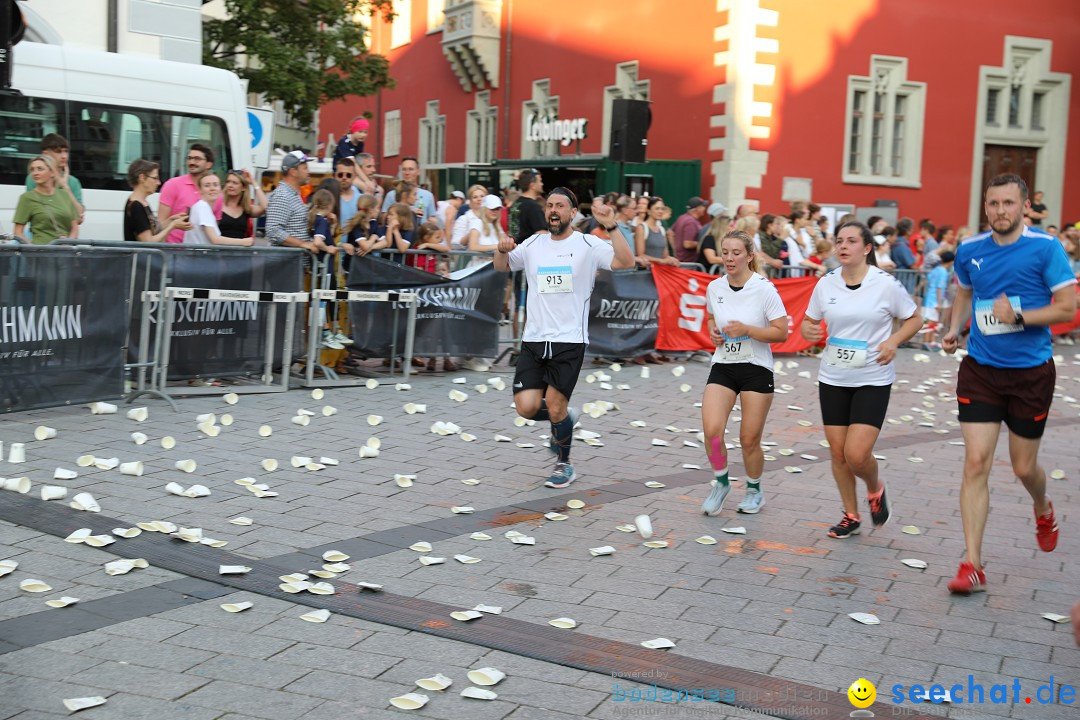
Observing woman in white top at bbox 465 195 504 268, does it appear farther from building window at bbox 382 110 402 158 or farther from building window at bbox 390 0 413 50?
building window at bbox 382 110 402 158

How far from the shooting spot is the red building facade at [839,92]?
24.8 m

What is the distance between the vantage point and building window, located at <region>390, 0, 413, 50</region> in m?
40.4

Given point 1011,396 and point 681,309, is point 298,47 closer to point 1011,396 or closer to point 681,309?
point 681,309

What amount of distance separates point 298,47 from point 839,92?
1354cm

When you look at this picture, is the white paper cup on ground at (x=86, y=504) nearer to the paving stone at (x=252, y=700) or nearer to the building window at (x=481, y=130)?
the paving stone at (x=252, y=700)

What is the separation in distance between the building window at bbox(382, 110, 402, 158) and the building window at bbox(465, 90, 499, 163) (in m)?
5.79

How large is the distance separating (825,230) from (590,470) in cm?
1244

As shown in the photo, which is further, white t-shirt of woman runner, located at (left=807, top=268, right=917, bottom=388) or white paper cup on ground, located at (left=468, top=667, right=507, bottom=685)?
white t-shirt of woman runner, located at (left=807, top=268, right=917, bottom=388)

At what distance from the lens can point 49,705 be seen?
13.1ft

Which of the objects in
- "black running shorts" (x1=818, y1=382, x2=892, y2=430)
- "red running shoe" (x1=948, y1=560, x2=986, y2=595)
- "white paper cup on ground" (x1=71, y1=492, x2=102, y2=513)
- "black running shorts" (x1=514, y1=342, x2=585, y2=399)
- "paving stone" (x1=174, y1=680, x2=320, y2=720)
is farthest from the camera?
"black running shorts" (x1=514, y1=342, x2=585, y2=399)

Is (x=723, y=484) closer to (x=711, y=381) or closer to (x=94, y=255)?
(x=711, y=381)

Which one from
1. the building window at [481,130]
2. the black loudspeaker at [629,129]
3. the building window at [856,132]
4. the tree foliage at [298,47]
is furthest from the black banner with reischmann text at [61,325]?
the building window at [481,130]

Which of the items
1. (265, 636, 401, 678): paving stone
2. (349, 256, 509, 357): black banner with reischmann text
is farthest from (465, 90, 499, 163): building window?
(265, 636, 401, 678): paving stone

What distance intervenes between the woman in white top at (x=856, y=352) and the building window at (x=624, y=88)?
70.2 ft
